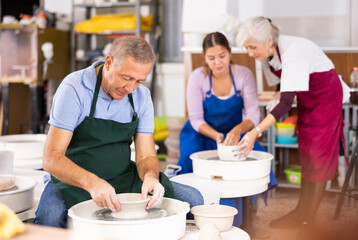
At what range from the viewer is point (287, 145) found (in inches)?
182

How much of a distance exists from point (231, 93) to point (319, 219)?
51.6 inches

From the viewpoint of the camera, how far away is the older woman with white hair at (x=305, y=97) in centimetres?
296

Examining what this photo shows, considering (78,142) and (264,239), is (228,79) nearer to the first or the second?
(264,239)

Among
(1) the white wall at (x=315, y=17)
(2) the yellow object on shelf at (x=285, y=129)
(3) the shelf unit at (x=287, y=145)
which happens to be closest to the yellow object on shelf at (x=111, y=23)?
(1) the white wall at (x=315, y=17)

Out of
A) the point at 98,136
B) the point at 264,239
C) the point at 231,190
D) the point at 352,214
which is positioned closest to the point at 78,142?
the point at 98,136

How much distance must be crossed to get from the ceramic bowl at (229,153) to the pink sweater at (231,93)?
0.55 metres

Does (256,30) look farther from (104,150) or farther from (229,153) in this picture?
(104,150)

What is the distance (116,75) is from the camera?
1877mm

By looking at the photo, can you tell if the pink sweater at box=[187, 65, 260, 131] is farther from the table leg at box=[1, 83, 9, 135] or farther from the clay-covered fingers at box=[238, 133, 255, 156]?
the table leg at box=[1, 83, 9, 135]

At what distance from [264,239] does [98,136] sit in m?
1.75

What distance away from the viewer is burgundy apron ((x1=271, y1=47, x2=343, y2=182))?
10.5ft

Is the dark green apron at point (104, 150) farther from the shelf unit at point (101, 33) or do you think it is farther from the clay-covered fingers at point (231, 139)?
the shelf unit at point (101, 33)

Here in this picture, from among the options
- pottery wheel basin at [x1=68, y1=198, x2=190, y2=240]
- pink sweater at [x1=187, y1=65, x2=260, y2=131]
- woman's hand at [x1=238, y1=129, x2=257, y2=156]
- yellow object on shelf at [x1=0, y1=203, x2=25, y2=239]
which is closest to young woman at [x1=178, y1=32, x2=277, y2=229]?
pink sweater at [x1=187, y1=65, x2=260, y2=131]

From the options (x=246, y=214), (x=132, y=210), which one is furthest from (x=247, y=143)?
(x=132, y=210)
